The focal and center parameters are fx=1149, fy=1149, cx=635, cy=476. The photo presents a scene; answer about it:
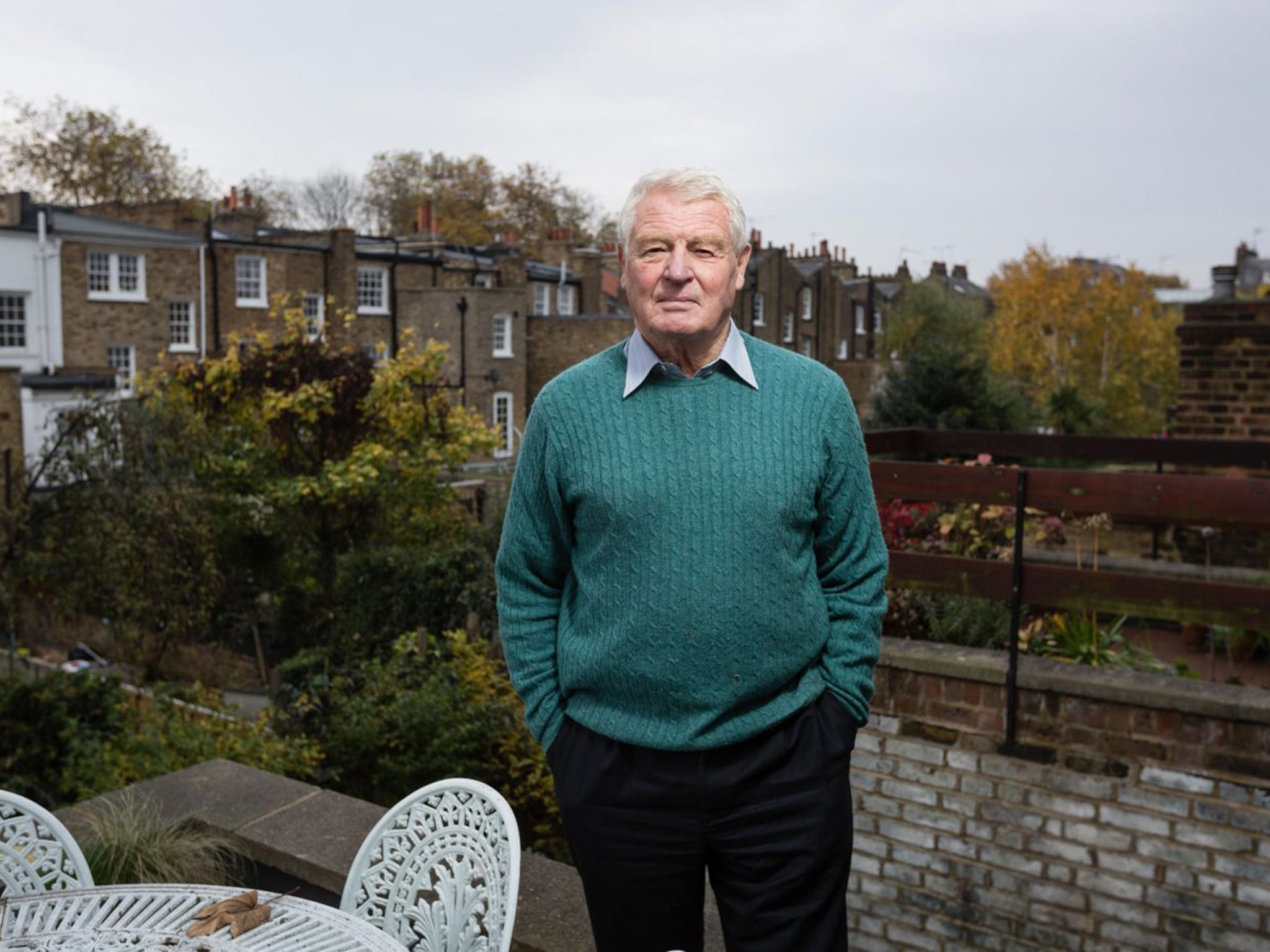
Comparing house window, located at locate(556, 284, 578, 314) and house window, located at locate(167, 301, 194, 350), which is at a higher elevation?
house window, located at locate(556, 284, 578, 314)

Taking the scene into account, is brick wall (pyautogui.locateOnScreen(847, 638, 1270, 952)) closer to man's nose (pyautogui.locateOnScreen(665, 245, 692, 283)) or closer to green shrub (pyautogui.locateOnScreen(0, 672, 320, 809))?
man's nose (pyautogui.locateOnScreen(665, 245, 692, 283))

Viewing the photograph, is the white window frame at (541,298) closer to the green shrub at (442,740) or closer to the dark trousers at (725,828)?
the green shrub at (442,740)

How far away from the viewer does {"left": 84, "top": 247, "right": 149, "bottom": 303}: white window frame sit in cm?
2911

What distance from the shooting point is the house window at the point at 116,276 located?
29.3 m

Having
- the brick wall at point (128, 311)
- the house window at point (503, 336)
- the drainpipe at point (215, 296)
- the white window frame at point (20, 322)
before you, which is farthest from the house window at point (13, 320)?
the house window at point (503, 336)

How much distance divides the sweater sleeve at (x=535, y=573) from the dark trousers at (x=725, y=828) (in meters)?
0.08

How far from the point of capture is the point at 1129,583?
4.41m

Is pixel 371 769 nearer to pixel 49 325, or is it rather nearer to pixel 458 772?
pixel 458 772

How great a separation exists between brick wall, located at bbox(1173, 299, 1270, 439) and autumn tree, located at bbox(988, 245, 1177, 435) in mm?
26104

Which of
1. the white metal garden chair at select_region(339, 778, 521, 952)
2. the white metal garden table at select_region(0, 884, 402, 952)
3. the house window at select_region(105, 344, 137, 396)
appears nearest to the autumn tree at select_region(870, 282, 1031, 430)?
the white metal garden chair at select_region(339, 778, 521, 952)

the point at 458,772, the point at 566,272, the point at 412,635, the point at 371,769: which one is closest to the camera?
the point at 458,772

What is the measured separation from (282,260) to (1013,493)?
101 feet

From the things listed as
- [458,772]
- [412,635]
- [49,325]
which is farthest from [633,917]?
[49,325]

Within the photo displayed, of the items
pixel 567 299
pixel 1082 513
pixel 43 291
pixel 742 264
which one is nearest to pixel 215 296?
pixel 43 291
